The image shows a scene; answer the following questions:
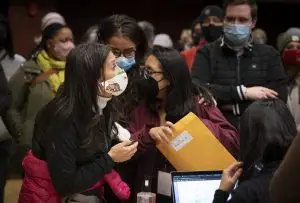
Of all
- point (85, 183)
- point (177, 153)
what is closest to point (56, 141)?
point (85, 183)

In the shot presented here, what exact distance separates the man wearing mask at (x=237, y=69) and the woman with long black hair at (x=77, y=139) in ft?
3.53

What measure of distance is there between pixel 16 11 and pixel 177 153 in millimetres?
7303

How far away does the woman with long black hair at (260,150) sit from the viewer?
2.19 meters

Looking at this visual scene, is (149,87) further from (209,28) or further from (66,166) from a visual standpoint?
(209,28)

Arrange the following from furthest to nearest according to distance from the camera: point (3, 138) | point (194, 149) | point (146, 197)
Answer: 1. point (3, 138)
2. point (194, 149)
3. point (146, 197)

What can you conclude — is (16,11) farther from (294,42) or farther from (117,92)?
(117,92)

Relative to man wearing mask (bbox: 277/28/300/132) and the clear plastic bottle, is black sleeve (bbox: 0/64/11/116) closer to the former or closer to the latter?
the clear plastic bottle

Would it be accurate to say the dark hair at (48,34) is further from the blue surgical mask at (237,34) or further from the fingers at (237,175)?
the fingers at (237,175)

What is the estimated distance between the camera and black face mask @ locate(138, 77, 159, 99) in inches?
124

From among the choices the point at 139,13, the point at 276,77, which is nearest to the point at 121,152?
the point at 276,77

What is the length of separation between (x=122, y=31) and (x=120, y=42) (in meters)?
0.07

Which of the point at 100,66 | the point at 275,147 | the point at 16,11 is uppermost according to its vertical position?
the point at 100,66

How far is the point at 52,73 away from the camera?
475 cm

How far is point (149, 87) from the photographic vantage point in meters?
3.15
